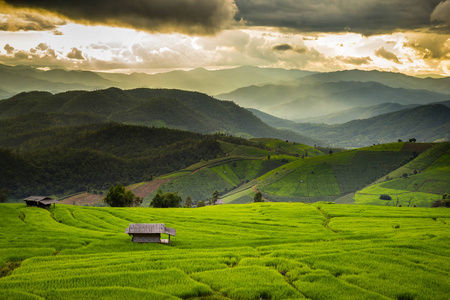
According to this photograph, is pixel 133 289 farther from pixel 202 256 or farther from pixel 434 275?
pixel 434 275

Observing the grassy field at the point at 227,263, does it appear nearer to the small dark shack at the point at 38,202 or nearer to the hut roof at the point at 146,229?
the hut roof at the point at 146,229

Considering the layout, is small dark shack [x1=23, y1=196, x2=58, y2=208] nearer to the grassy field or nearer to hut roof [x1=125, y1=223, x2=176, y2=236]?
the grassy field

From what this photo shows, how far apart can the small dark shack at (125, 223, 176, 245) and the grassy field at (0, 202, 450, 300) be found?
1918mm

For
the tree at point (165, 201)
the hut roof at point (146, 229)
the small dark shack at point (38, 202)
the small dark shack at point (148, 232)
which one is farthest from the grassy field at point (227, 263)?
the tree at point (165, 201)

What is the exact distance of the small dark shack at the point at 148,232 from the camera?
5344 centimetres

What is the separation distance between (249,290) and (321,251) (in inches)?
736

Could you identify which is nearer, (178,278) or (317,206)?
(178,278)

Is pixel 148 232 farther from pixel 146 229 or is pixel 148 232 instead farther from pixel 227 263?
pixel 227 263

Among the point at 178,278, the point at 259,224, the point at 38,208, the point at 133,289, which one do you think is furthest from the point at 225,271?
the point at 38,208

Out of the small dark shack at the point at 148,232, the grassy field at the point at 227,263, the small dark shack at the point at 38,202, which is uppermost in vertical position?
the small dark shack at the point at 38,202

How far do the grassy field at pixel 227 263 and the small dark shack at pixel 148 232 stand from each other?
192 cm

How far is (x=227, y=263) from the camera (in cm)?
4197

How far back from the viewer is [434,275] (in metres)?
37.7

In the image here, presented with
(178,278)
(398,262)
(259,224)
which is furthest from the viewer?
(259,224)
